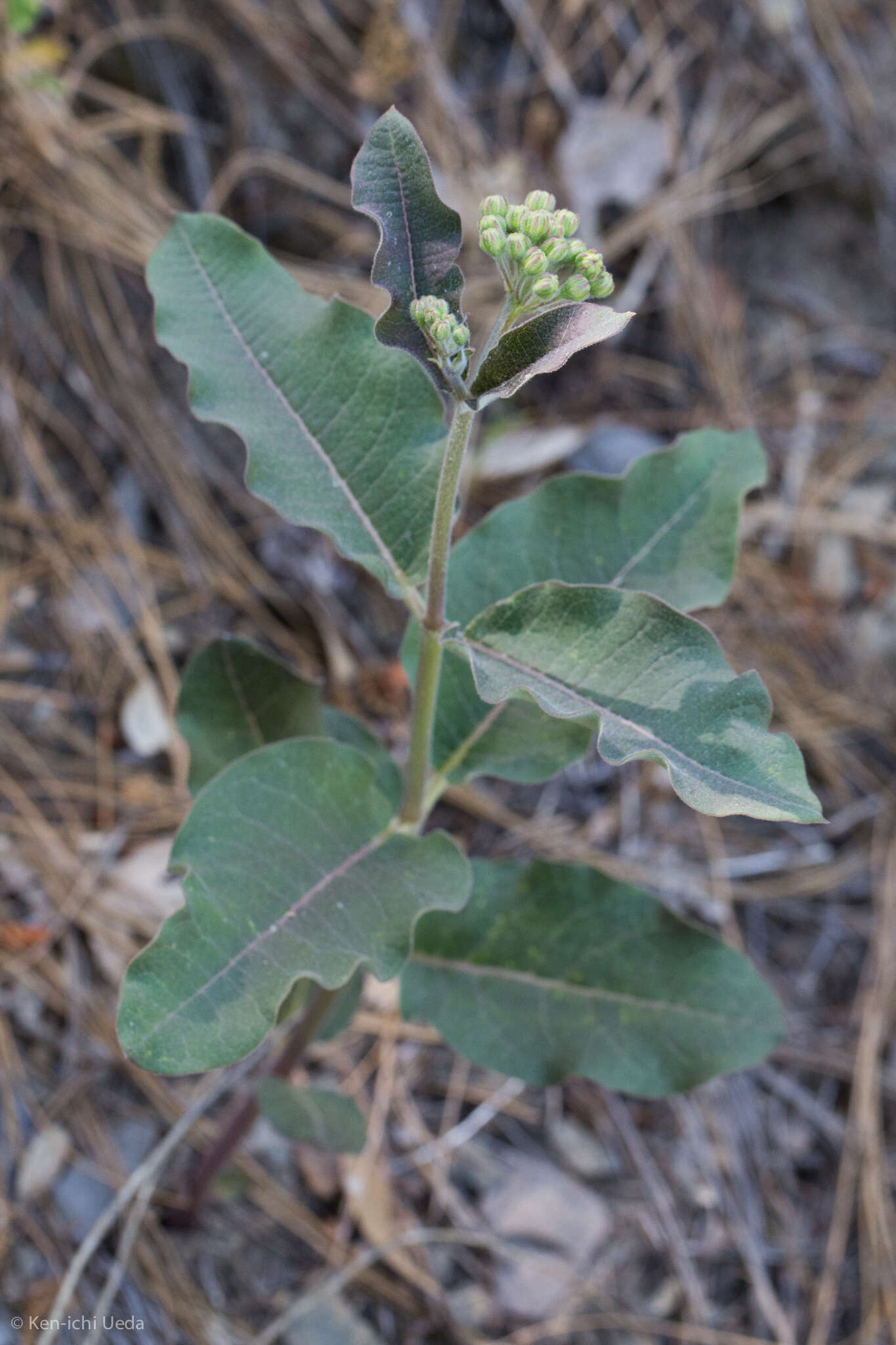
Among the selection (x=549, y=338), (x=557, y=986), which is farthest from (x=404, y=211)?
(x=557, y=986)

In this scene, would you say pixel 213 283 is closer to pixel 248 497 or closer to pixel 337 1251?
pixel 248 497

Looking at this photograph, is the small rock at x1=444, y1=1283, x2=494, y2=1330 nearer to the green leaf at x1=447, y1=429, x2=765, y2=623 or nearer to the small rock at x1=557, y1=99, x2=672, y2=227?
the green leaf at x1=447, y1=429, x2=765, y2=623

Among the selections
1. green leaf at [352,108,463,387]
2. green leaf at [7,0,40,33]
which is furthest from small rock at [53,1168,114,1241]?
green leaf at [7,0,40,33]

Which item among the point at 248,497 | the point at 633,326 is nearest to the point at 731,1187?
the point at 248,497

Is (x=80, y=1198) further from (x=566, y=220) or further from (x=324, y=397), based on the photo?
(x=566, y=220)

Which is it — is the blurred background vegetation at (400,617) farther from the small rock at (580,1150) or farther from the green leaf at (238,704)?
the green leaf at (238,704)

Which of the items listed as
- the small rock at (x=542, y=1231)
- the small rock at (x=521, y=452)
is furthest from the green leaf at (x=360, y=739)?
the small rock at (x=521, y=452)
